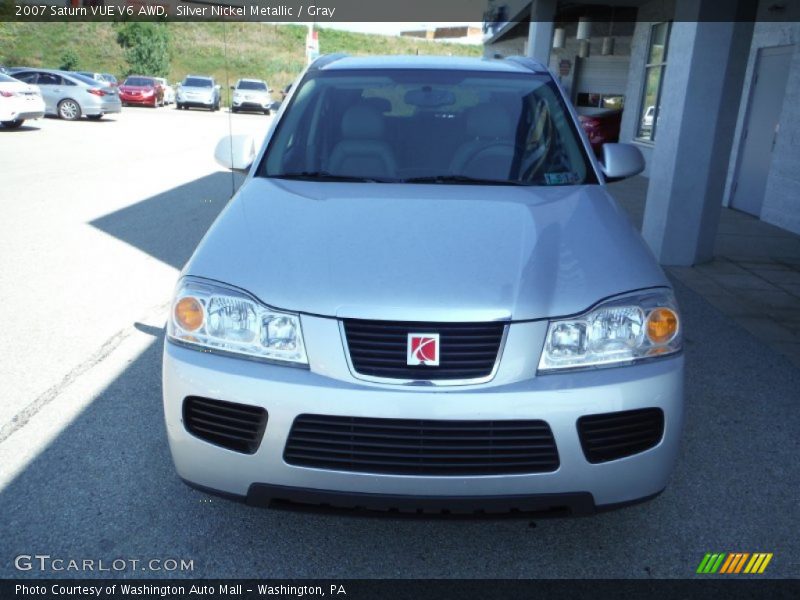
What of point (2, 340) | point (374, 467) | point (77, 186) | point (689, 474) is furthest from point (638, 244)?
point (77, 186)

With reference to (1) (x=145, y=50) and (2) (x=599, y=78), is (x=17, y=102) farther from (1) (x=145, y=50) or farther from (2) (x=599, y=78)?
(1) (x=145, y=50)

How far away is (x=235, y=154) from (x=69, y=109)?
2310cm

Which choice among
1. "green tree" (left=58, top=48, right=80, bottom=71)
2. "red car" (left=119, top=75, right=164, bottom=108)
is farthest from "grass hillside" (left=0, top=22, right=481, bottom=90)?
"red car" (left=119, top=75, right=164, bottom=108)

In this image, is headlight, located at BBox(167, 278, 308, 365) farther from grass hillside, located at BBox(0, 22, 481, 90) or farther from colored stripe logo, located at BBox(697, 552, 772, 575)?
grass hillside, located at BBox(0, 22, 481, 90)

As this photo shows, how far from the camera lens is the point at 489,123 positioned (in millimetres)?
3682

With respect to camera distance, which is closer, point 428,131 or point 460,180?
point 460,180

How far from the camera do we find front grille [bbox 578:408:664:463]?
224 cm

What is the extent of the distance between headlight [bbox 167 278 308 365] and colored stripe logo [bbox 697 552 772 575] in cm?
167

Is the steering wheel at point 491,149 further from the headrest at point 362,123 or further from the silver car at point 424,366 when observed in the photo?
the silver car at point 424,366

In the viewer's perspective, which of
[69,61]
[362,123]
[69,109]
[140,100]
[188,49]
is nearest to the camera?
[362,123]

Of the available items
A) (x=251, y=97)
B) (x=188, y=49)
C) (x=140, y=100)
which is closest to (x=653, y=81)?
(x=251, y=97)

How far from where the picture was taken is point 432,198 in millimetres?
3096

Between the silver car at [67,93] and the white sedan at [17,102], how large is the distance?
15.8 ft

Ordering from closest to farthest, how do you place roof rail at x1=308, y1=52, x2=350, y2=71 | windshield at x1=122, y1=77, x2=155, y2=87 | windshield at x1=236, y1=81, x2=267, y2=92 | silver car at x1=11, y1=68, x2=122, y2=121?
roof rail at x1=308, y1=52, x2=350, y2=71
silver car at x1=11, y1=68, x2=122, y2=121
windshield at x1=236, y1=81, x2=267, y2=92
windshield at x1=122, y1=77, x2=155, y2=87
